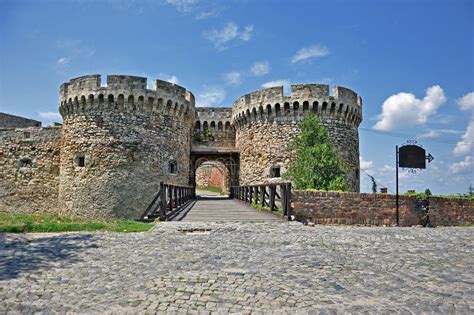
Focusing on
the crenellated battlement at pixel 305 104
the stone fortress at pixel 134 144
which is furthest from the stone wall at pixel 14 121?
the crenellated battlement at pixel 305 104

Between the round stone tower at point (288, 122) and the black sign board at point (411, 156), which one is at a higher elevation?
the round stone tower at point (288, 122)

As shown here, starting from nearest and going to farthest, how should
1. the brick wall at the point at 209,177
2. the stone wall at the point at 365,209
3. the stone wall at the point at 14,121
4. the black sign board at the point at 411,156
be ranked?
A: the stone wall at the point at 365,209
the black sign board at the point at 411,156
the stone wall at the point at 14,121
the brick wall at the point at 209,177

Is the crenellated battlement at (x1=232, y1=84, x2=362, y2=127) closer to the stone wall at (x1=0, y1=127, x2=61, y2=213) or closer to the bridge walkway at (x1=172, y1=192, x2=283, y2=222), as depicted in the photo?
the bridge walkway at (x1=172, y1=192, x2=283, y2=222)

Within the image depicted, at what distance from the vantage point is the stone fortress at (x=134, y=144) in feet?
52.8

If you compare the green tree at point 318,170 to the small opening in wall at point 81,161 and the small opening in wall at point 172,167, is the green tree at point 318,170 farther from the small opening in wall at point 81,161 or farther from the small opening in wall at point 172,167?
the small opening in wall at point 81,161

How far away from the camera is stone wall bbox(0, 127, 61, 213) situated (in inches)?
744

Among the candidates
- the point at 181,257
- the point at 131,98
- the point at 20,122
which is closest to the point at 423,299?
the point at 181,257

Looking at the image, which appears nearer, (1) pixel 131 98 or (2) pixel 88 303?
(2) pixel 88 303

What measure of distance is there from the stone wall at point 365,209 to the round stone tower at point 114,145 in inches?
344

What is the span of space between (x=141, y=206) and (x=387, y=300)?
1391 centimetres

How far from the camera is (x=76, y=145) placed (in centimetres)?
1667

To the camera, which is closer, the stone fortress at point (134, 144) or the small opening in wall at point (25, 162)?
the stone fortress at point (134, 144)

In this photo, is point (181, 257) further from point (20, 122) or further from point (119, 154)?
point (20, 122)

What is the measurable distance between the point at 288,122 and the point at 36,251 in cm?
1440
